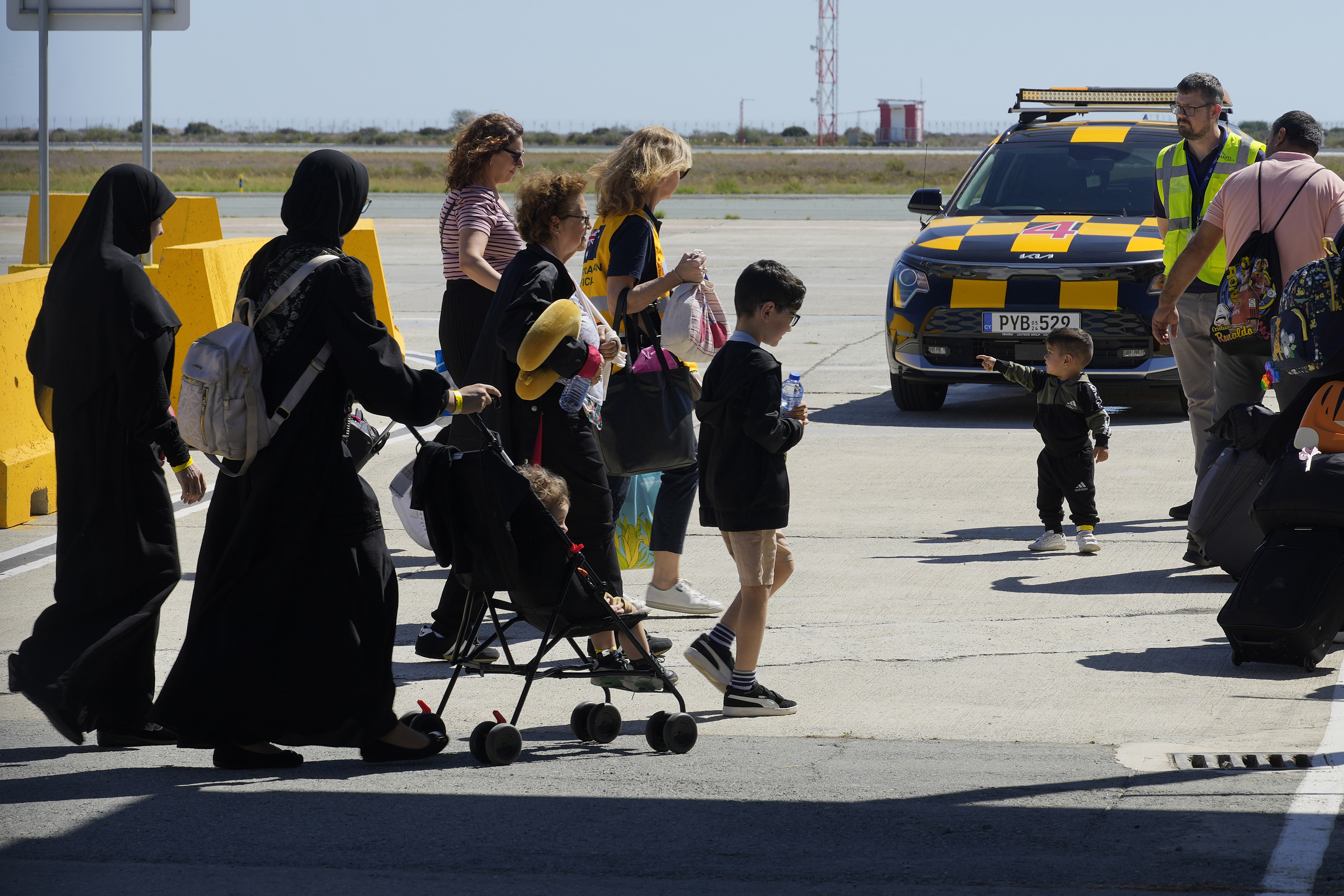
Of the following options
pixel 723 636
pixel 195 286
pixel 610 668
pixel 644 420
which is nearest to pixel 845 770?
pixel 610 668

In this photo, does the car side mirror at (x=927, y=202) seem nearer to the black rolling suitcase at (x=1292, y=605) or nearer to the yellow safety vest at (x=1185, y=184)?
the yellow safety vest at (x=1185, y=184)

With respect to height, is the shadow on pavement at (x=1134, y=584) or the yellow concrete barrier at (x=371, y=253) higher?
Answer: the yellow concrete barrier at (x=371, y=253)

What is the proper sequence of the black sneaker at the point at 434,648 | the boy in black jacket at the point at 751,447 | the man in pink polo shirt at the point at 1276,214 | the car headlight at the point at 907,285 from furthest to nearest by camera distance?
the car headlight at the point at 907,285, the man in pink polo shirt at the point at 1276,214, the black sneaker at the point at 434,648, the boy in black jacket at the point at 751,447

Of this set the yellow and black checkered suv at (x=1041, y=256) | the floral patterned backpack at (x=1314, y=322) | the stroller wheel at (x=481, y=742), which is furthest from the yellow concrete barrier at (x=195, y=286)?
the floral patterned backpack at (x=1314, y=322)

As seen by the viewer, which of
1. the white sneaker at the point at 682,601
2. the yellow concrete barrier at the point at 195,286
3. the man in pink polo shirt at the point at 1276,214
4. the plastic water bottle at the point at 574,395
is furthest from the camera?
the yellow concrete barrier at the point at 195,286

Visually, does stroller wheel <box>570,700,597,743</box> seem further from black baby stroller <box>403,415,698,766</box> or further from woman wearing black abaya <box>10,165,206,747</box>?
woman wearing black abaya <box>10,165,206,747</box>


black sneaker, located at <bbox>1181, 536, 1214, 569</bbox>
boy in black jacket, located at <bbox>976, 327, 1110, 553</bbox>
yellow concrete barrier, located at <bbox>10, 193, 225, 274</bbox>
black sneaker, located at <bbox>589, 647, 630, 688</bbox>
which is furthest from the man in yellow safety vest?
yellow concrete barrier, located at <bbox>10, 193, 225, 274</bbox>

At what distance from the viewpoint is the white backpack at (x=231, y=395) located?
422 cm

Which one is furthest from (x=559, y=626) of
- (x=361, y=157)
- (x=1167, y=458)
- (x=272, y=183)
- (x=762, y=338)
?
(x=361, y=157)

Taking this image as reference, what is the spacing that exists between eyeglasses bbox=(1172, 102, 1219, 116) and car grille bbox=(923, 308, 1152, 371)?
2239mm

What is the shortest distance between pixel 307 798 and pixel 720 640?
1548 mm

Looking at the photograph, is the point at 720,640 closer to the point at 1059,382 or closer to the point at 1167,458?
the point at 1059,382

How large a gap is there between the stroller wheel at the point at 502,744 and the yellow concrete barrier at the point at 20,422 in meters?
4.35

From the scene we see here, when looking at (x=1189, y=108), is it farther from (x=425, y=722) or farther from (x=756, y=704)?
(x=425, y=722)
